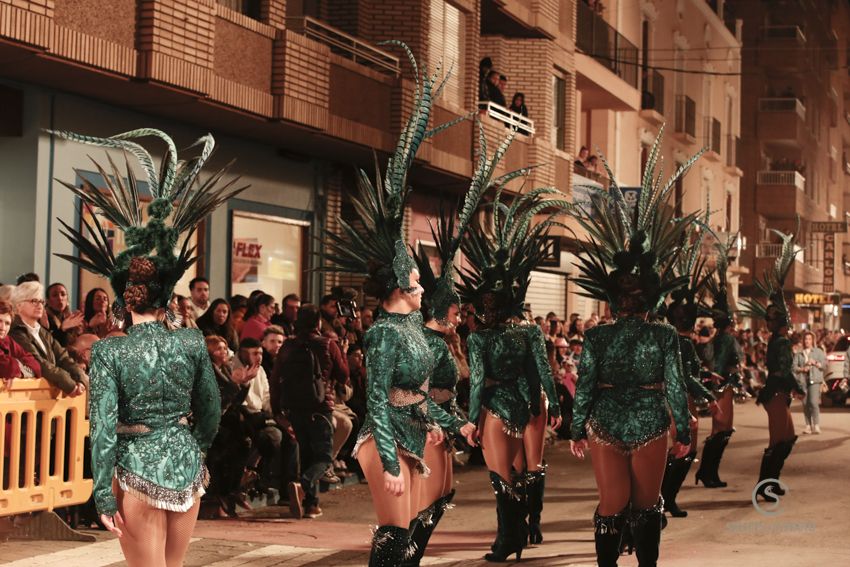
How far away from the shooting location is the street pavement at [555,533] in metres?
10.5

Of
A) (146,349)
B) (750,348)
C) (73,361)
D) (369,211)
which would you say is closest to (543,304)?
(750,348)

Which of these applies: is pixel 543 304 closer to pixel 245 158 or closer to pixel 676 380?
pixel 245 158

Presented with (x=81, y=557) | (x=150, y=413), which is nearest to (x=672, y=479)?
(x=81, y=557)

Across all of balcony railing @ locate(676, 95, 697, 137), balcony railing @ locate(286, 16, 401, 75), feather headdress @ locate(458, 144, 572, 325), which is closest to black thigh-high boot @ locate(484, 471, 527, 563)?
feather headdress @ locate(458, 144, 572, 325)

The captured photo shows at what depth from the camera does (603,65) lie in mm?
35375

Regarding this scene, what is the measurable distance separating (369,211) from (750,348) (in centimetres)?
3018

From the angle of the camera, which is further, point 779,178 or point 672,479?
point 779,178

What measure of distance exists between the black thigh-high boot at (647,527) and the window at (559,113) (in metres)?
23.3

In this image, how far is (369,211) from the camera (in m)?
8.66

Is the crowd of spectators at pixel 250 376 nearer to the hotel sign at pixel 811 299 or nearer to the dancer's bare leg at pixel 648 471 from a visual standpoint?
the dancer's bare leg at pixel 648 471

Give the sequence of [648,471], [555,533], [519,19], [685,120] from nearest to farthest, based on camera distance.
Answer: [648,471], [555,533], [519,19], [685,120]

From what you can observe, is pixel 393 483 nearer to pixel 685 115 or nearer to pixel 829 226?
pixel 685 115

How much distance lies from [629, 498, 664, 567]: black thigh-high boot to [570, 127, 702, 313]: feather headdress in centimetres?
122

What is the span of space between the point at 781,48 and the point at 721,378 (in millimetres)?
48813
